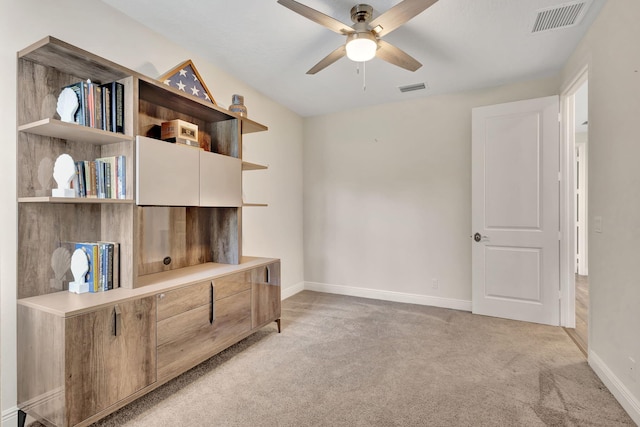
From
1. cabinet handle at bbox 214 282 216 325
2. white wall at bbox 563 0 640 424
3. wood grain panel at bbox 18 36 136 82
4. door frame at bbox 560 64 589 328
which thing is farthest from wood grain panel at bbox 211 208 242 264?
door frame at bbox 560 64 589 328

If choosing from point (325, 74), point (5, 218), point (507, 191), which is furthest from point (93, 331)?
point (507, 191)

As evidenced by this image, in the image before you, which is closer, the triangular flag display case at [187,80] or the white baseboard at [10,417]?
the white baseboard at [10,417]

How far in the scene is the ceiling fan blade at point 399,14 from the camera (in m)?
1.72

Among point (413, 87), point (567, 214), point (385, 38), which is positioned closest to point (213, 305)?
point (385, 38)

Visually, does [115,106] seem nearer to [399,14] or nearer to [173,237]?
[173,237]

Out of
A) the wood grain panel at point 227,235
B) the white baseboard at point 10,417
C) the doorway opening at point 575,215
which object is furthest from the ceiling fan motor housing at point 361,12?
the white baseboard at point 10,417

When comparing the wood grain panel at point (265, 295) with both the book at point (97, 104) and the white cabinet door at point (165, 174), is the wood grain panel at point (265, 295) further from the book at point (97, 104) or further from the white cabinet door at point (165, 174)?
the book at point (97, 104)

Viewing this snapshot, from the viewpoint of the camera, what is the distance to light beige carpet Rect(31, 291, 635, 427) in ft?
5.86

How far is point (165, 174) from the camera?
2080 mm

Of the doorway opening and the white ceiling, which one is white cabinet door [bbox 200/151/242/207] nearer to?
the white ceiling

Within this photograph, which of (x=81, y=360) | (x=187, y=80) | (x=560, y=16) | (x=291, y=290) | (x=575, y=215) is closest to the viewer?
(x=81, y=360)

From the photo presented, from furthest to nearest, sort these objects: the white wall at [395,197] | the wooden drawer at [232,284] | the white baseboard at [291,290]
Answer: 1. the white baseboard at [291,290]
2. the white wall at [395,197]
3. the wooden drawer at [232,284]

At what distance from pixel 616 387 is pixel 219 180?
9.76ft

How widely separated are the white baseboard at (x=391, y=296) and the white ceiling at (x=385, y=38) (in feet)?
8.03
